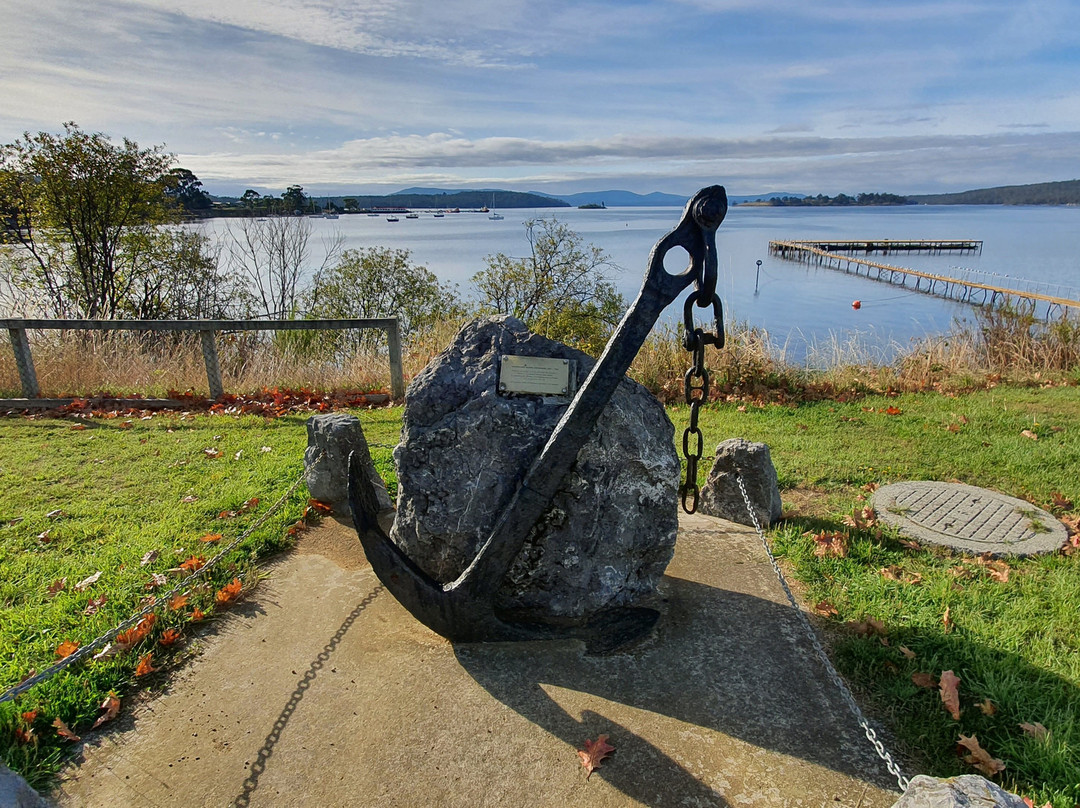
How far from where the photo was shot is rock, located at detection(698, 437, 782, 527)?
455 centimetres

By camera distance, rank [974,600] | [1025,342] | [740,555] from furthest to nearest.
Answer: [1025,342] < [740,555] < [974,600]

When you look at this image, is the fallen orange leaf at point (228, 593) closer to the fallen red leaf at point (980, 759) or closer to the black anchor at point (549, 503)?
the black anchor at point (549, 503)

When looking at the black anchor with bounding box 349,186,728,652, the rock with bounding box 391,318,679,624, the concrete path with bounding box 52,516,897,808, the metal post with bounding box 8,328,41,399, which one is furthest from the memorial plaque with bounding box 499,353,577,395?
the metal post with bounding box 8,328,41,399

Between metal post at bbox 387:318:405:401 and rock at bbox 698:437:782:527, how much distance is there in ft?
15.4

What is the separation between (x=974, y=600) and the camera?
3557 millimetres

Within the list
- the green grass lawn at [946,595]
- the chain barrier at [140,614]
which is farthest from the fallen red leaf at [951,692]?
the chain barrier at [140,614]

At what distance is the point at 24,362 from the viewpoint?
778 cm

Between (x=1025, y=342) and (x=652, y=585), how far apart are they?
9.41m

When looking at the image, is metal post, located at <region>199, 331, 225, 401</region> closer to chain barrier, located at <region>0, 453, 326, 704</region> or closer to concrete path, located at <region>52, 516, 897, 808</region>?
chain barrier, located at <region>0, 453, 326, 704</region>

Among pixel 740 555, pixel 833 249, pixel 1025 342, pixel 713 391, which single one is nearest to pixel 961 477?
pixel 740 555

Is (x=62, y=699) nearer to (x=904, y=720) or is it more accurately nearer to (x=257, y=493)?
(x=257, y=493)

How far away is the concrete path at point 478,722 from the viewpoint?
2.45 meters

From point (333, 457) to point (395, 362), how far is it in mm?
3497

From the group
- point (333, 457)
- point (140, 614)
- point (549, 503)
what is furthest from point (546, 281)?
point (140, 614)
